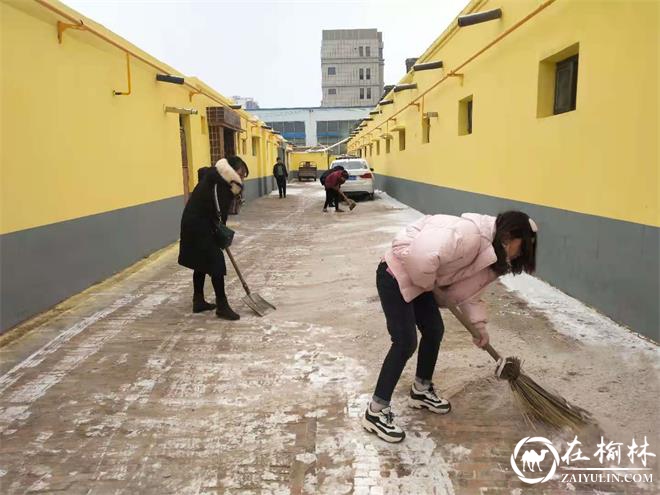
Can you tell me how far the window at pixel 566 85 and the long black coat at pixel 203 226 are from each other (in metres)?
3.56

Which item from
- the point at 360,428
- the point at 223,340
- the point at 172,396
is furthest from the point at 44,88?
the point at 360,428

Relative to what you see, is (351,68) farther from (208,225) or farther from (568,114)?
(208,225)

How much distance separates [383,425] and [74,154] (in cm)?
446

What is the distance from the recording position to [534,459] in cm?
230

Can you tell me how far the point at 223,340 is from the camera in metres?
3.86

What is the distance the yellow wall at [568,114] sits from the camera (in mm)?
3537

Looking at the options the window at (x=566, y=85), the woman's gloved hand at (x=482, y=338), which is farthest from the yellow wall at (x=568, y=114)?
the woman's gloved hand at (x=482, y=338)

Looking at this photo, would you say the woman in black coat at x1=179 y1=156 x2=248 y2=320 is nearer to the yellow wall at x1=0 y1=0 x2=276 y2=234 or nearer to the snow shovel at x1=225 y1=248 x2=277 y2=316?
the snow shovel at x1=225 y1=248 x2=277 y2=316

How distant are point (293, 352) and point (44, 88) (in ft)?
11.5

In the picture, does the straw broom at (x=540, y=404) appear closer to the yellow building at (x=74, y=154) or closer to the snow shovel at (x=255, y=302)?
the snow shovel at (x=255, y=302)

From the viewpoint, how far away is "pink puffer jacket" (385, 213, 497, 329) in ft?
7.02

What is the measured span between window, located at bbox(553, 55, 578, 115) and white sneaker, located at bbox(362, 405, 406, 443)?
3959mm
